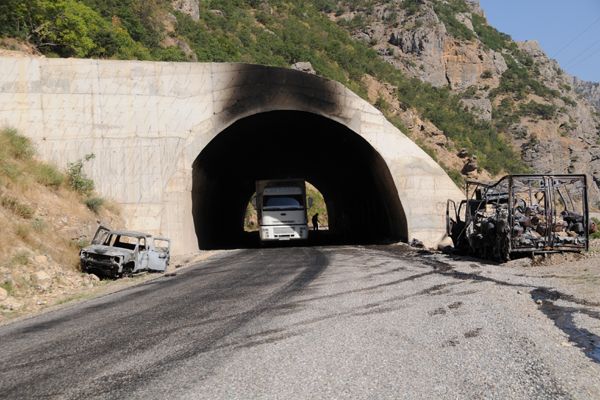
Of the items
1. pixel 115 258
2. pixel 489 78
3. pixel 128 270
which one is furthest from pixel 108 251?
pixel 489 78

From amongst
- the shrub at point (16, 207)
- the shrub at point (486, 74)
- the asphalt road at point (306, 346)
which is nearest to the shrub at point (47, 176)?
the shrub at point (16, 207)

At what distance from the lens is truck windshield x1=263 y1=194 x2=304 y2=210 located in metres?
30.8

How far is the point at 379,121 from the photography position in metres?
27.9

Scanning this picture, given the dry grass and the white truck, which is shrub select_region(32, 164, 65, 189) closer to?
the dry grass

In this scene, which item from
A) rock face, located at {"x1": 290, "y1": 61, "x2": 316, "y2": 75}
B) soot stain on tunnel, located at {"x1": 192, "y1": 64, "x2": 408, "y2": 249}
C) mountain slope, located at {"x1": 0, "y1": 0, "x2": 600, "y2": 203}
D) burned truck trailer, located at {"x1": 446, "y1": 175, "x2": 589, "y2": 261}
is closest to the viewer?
burned truck trailer, located at {"x1": 446, "y1": 175, "x2": 589, "y2": 261}

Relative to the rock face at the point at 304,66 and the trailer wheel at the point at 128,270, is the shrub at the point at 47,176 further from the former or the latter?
the rock face at the point at 304,66

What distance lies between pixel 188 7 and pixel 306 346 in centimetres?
8466

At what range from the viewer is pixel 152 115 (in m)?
25.8

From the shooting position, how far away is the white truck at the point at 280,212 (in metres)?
30.7

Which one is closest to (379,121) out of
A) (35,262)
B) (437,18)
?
(35,262)

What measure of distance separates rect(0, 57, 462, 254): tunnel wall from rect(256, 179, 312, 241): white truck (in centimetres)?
499

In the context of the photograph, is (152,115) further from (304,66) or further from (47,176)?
(304,66)

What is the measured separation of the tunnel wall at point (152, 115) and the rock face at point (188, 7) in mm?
62606

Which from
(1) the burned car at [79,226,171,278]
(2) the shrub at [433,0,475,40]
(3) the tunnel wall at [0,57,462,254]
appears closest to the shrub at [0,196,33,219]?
(1) the burned car at [79,226,171,278]
